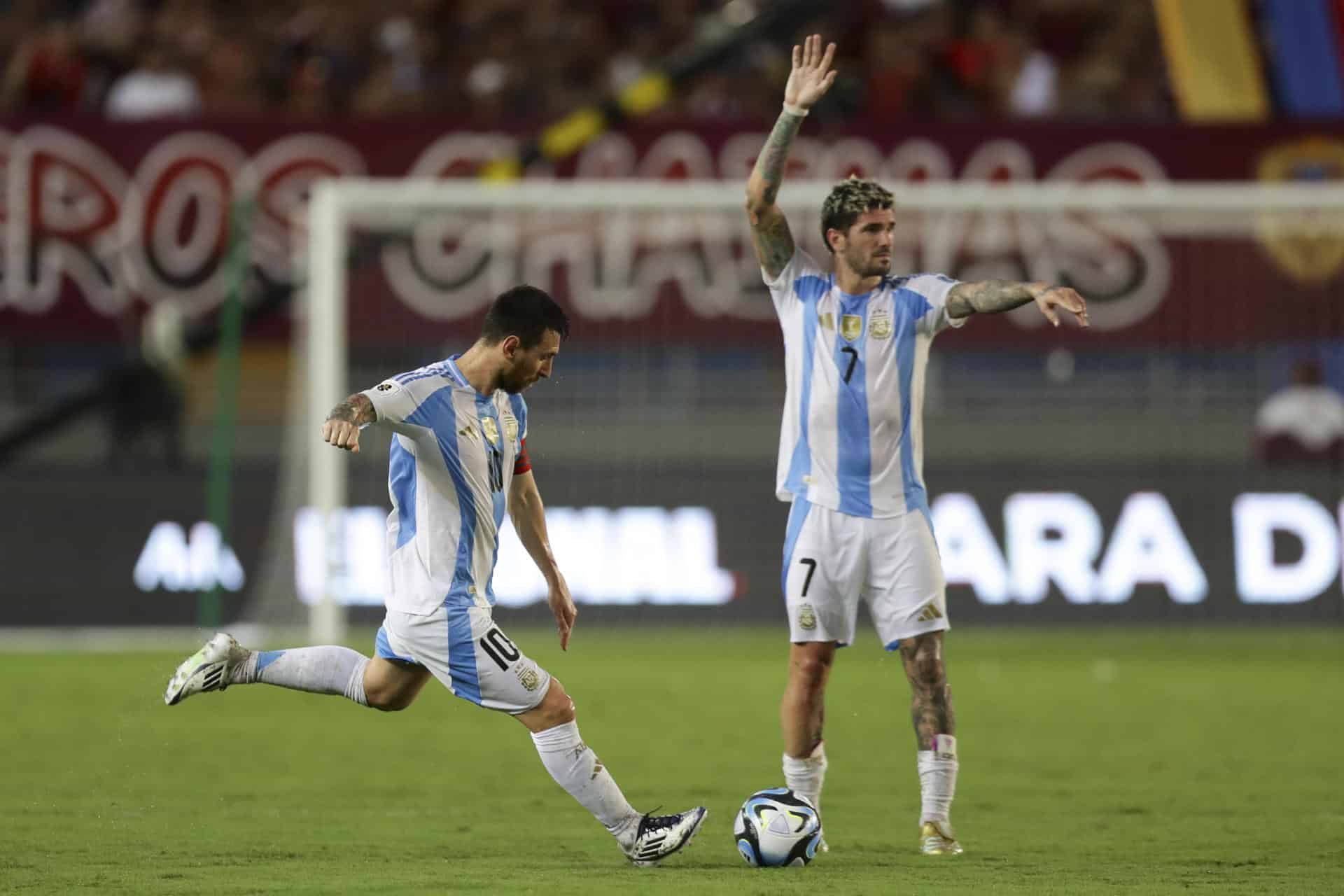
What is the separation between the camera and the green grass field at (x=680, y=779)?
21.2 ft

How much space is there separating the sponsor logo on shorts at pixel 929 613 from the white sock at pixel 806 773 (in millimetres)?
604

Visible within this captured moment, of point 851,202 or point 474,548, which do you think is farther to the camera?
point 851,202

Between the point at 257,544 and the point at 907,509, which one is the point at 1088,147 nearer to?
the point at 257,544

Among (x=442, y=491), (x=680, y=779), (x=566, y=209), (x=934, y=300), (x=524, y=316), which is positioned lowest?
(x=680, y=779)

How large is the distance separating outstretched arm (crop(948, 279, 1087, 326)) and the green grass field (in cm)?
183

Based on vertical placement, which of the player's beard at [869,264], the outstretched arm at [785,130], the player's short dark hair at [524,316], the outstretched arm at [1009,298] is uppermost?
the outstretched arm at [785,130]

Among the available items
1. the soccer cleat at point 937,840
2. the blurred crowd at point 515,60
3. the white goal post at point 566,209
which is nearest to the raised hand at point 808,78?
the soccer cleat at point 937,840

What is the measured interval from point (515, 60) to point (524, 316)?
1170cm

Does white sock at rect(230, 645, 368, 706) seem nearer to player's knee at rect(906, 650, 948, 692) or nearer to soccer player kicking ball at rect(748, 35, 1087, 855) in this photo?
soccer player kicking ball at rect(748, 35, 1087, 855)

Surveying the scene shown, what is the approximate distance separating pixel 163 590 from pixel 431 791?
24.3 ft

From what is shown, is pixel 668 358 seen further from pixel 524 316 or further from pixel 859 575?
pixel 524 316

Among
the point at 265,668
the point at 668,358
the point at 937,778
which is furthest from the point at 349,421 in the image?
the point at 668,358

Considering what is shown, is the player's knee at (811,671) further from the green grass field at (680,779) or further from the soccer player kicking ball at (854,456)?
the green grass field at (680,779)

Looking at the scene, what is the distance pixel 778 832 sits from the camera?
6.69 m
